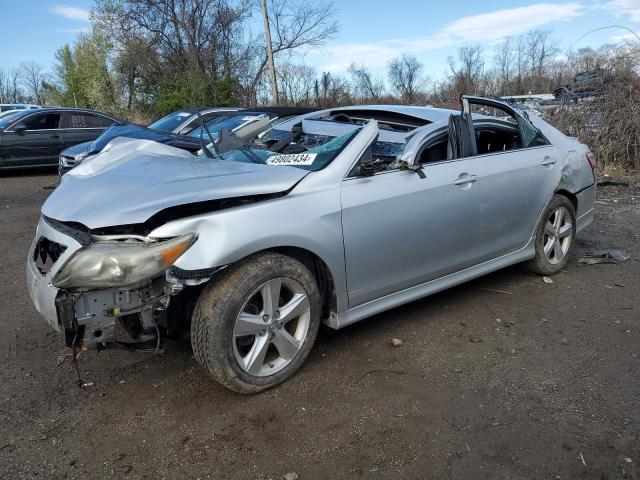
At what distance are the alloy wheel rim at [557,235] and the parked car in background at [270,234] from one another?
Answer: 598 millimetres

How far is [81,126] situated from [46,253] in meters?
10.3

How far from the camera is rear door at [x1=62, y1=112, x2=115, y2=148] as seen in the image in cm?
1184

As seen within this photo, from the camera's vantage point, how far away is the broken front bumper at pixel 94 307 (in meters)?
2.50

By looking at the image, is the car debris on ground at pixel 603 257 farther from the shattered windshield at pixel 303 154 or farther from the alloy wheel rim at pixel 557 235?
the shattered windshield at pixel 303 154

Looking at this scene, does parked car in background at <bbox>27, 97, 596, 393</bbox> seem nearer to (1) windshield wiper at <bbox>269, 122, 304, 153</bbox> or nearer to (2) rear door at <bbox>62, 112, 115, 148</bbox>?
(1) windshield wiper at <bbox>269, 122, 304, 153</bbox>

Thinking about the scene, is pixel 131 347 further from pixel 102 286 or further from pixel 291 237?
pixel 291 237

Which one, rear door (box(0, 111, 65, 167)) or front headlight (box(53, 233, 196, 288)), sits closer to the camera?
front headlight (box(53, 233, 196, 288))

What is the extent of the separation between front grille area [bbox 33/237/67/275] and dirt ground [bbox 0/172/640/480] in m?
0.74

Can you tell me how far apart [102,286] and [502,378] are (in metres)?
2.27

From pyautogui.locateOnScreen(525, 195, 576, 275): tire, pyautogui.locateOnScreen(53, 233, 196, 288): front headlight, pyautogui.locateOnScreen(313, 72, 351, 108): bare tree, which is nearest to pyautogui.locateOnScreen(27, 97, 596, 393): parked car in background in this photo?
pyautogui.locateOnScreen(53, 233, 196, 288): front headlight

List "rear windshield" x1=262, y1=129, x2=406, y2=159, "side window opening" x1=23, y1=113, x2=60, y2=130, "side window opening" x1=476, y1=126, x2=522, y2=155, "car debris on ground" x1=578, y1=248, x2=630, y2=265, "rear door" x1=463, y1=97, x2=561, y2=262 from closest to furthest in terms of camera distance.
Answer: "rear windshield" x1=262, y1=129, x2=406, y2=159, "rear door" x1=463, y1=97, x2=561, y2=262, "side window opening" x1=476, y1=126, x2=522, y2=155, "car debris on ground" x1=578, y1=248, x2=630, y2=265, "side window opening" x1=23, y1=113, x2=60, y2=130

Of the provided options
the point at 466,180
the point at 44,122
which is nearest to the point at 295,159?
the point at 466,180

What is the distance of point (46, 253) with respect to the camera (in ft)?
9.53

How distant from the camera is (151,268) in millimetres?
2506
